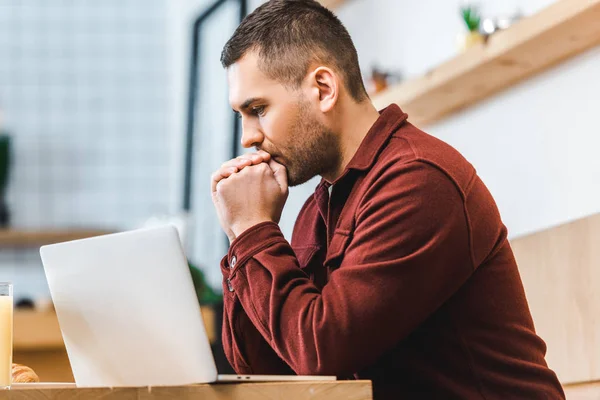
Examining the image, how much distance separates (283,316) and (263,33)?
49 centimetres

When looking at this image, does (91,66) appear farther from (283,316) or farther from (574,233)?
(283,316)

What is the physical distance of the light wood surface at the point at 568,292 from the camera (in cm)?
170

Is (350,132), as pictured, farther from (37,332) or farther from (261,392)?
(37,332)

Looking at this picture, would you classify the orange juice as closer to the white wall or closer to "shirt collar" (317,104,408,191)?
"shirt collar" (317,104,408,191)

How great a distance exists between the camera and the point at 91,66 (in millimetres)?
4688

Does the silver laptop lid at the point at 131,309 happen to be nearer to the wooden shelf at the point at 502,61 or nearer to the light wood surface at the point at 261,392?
the light wood surface at the point at 261,392

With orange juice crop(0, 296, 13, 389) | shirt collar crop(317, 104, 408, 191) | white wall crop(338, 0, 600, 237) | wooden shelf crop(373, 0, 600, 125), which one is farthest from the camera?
white wall crop(338, 0, 600, 237)

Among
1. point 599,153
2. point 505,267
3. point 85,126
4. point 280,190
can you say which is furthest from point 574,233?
point 85,126

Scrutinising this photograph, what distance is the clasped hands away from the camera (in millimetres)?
1294

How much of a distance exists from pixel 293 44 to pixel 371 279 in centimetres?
46

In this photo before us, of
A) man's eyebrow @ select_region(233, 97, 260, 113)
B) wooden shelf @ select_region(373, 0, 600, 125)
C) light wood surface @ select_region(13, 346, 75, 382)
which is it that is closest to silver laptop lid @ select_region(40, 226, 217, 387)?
man's eyebrow @ select_region(233, 97, 260, 113)

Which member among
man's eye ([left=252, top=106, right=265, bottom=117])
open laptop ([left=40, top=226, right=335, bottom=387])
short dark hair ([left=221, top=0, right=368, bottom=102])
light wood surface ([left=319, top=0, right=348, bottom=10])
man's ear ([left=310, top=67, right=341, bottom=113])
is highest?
light wood surface ([left=319, top=0, right=348, bottom=10])

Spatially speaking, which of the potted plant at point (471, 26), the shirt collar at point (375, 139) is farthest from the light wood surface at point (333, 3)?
the shirt collar at point (375, 139)

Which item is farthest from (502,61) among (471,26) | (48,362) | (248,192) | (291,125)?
(48,362)
